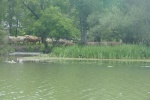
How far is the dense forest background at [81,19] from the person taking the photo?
42531mm

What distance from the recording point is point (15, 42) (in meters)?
51.4

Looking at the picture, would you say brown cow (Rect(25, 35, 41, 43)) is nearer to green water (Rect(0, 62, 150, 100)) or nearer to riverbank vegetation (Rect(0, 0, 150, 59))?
riverbank vegetation (Rect(0, 0, 150, 59))

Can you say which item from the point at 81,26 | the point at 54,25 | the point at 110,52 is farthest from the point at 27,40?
the point at 110,52

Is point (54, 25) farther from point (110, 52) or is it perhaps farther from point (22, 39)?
point (110, 52)

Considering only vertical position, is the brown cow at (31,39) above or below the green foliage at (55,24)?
below

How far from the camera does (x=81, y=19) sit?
2158 inches

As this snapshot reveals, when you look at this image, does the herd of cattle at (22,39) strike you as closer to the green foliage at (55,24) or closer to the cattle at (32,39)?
the cattle at (32,39)

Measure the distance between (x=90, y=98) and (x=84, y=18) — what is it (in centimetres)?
4045

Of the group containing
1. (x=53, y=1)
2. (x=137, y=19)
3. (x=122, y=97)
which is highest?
(x=53, y=1)

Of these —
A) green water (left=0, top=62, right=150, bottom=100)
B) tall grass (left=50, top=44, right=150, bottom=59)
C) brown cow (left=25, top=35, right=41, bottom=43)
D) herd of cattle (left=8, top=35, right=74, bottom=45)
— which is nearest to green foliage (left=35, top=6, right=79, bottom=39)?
herd of cattle (left=8, top=35, right=74, bottom=45)

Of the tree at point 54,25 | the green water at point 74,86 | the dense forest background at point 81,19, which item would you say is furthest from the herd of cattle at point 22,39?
the green water at point 74,86

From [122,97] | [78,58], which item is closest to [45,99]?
[122,97]

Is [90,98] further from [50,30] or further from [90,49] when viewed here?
[50,30]

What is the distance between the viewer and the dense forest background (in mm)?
42531
